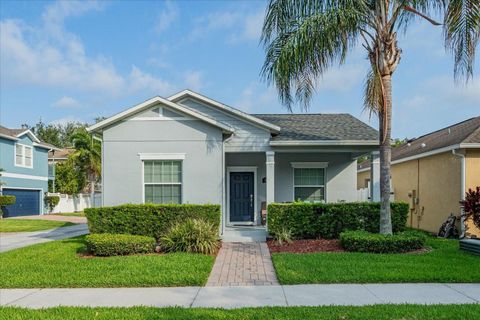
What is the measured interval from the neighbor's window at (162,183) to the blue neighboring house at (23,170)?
1749cm

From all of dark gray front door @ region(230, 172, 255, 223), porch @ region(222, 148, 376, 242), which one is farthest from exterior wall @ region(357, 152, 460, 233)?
dark gray front door @ region(230, 172, 255, 223)

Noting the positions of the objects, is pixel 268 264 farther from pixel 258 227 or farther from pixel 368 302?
pixel 258 227

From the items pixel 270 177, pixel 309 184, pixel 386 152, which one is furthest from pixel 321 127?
pixel 386 152

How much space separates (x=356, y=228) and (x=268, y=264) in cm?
423

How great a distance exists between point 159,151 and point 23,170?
20.9m

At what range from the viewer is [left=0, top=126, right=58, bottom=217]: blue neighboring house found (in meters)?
27.4

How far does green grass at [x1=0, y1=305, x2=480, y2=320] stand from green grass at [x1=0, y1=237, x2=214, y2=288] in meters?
1.70

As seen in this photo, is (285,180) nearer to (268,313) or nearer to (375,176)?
(375,176)

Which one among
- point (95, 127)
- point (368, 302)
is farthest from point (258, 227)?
point (368, 302)

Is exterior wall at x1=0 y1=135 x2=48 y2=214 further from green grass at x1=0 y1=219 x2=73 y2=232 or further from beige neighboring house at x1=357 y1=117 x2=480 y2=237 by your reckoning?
beige neighboring house at x1=357 y1=117 x2=480 y2=237

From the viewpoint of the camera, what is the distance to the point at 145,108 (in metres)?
13.5

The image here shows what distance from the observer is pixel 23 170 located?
2962 cm

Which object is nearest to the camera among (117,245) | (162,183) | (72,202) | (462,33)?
(462,33)

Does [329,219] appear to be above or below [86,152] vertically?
below
